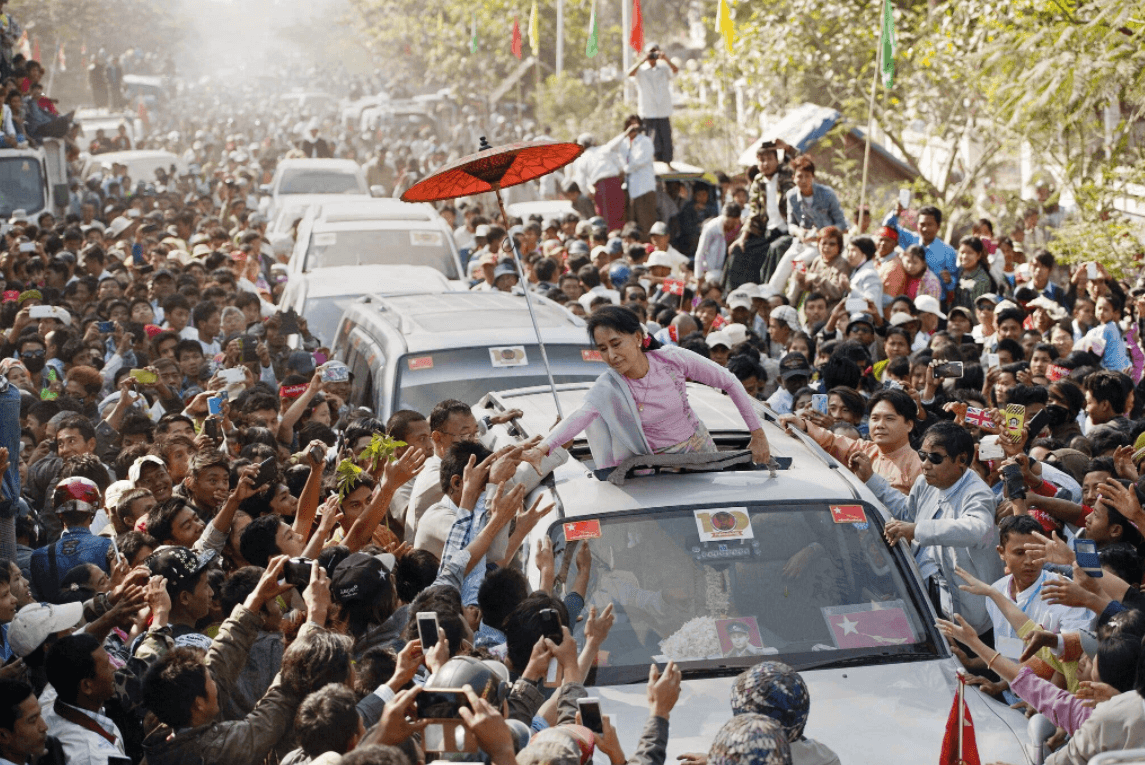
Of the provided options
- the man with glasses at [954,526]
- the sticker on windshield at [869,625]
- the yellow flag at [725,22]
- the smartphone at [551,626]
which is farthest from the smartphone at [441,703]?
the yellow flag at [725,22]

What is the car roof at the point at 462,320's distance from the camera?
7.99 m

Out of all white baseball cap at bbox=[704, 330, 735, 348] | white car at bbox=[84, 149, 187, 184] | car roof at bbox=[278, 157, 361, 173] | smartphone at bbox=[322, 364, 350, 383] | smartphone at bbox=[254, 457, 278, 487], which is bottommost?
white car at bbox=[84, 149, 187, 184]

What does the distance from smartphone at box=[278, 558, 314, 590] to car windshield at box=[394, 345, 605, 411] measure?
287cm

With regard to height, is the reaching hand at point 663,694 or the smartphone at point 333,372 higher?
the reaching hand at point 663,694

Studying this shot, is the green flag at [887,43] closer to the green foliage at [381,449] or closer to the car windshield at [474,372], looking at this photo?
the car windshield at [474,372]

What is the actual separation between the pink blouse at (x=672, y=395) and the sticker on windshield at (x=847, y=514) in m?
0.54

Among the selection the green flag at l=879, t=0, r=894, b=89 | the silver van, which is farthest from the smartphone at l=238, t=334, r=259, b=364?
the green flag at l=879, t=0, r=894, b=89

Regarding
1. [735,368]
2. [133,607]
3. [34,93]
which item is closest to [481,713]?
[133,607]

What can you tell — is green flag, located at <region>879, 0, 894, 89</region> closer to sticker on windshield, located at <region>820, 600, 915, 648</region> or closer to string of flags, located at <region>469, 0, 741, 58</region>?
string of flags, located at <region>469, 0, 741, 58</region>

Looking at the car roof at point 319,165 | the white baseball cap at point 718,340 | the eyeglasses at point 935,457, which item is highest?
the eyeglasses at point 935,457

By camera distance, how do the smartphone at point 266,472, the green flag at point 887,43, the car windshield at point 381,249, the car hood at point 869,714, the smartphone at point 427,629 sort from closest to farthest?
the smartphone at point 427,629, the car hood at point 869,714, the smartphone at point 266,472, the car windshield at point 381,249, the green flag at point 887,43

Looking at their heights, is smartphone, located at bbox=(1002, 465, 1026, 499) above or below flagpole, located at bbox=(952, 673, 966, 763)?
below

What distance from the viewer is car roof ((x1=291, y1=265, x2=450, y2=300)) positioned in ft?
38.4

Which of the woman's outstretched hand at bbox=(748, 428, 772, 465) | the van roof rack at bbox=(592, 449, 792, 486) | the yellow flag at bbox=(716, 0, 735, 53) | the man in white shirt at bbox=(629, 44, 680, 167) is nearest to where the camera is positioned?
the van roof rack at bbox=(592, 449, 792, 486)
